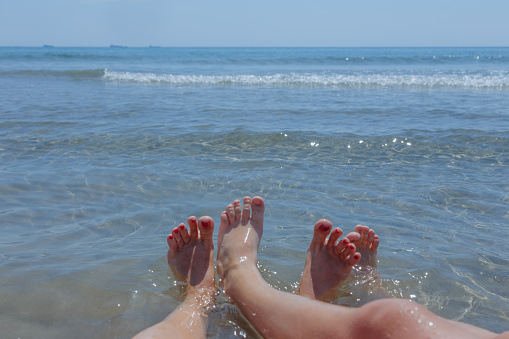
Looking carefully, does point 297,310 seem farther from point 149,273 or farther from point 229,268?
point 149,273

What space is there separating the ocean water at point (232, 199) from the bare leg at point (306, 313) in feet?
0.39

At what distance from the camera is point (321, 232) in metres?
2.58

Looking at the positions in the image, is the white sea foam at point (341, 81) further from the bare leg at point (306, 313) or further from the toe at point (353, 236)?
the bare leg at point (306, 313)

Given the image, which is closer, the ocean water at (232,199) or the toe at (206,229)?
the ocean water at (232,199)

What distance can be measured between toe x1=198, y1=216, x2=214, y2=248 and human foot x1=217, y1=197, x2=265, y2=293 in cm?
8

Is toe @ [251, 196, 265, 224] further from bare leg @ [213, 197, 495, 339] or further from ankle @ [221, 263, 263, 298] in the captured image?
ankle @ [221, 263, 263, 298]

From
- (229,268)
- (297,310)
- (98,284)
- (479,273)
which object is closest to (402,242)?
(479,273)

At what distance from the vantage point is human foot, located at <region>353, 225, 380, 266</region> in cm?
268

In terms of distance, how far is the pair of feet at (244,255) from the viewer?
2.41 meters

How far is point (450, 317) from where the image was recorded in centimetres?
214

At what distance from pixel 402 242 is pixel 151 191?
6.64 ft

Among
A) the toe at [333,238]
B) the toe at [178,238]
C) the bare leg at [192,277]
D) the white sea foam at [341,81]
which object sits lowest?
the bare leg at [192,277]

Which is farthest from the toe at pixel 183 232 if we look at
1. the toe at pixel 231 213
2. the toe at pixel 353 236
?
the toe at pixel 353 236

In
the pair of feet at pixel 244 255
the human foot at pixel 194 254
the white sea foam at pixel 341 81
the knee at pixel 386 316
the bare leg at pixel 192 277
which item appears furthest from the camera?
the white sea foam at pixel 341 81
